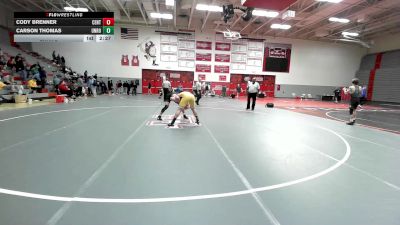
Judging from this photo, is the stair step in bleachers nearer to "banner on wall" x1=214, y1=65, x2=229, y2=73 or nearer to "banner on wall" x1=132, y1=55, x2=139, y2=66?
"banner on wall" x1=214, y1=65, x2=229, y2=73

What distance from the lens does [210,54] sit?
2936cm

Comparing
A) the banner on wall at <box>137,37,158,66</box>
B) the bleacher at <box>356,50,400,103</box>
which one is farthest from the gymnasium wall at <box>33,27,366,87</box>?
the bleacher at <box>356,50,400,103</box>

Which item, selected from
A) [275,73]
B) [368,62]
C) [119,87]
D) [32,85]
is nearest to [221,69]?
[275,73]

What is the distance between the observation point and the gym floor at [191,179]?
8.79ft

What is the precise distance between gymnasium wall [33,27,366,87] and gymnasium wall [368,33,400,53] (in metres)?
2.00

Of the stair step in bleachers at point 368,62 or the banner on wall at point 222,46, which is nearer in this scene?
the banner on wall at point 222,46

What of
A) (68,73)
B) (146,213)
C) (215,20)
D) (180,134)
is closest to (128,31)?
(68,73)

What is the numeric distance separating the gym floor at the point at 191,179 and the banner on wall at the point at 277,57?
25.2 m

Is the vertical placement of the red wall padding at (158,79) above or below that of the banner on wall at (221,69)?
below

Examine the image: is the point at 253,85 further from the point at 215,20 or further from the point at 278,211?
the point at 215,20

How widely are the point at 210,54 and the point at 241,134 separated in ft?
77.1
